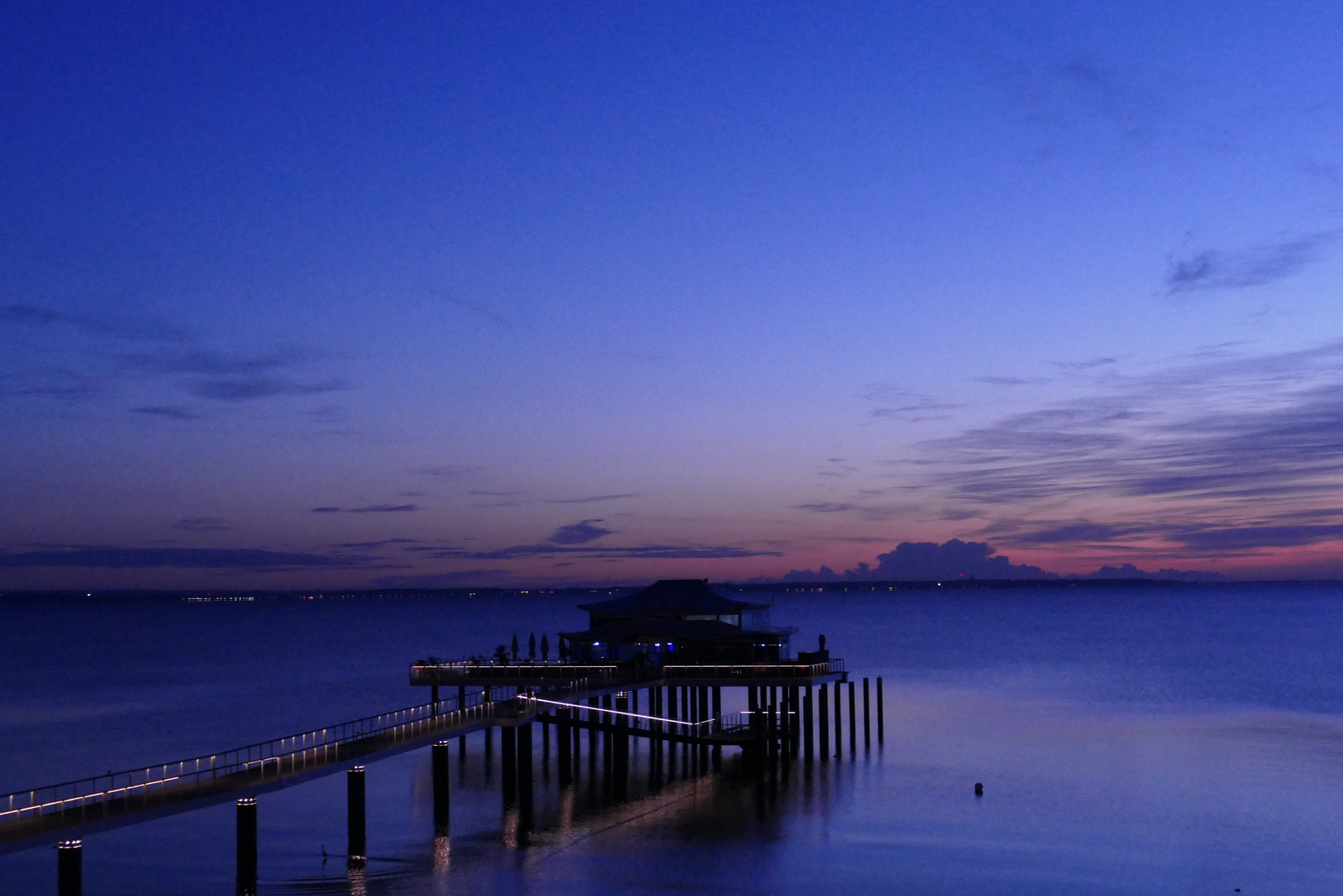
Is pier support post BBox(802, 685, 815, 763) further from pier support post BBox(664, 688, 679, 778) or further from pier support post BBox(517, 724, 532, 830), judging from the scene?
pier support post BBox(517, 724, 532, 830)

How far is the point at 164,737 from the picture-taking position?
2640 inches

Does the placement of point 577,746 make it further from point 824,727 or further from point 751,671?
point 824,727

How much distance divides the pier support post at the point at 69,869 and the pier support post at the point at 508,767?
17835mm

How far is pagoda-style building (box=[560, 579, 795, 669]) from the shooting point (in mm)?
59594

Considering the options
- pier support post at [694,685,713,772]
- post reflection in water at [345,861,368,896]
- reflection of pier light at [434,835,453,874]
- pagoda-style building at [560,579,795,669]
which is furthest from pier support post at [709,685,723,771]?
post reflection in water at [345,861,368,896]

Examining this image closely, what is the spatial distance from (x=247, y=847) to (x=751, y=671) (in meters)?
26.9

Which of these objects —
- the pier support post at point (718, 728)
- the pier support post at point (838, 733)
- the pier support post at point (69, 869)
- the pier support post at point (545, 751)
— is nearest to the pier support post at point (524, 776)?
the pier support post at point (545, 751)

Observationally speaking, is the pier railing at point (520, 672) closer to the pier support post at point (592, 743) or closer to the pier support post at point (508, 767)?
the pier support post at point (592, 743)

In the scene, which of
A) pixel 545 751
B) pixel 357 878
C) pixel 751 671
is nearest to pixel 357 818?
pixel 357 878

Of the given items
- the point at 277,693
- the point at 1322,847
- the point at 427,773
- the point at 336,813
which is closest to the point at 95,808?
the point at 336,813

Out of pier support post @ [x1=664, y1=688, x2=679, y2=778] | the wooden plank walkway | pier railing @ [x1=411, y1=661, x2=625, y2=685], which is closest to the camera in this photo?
the wooden plank walkway

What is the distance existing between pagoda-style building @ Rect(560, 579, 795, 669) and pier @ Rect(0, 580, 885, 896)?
0.29 ft

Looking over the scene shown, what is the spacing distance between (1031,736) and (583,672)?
24.6m

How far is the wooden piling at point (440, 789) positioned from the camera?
41.8 meters
